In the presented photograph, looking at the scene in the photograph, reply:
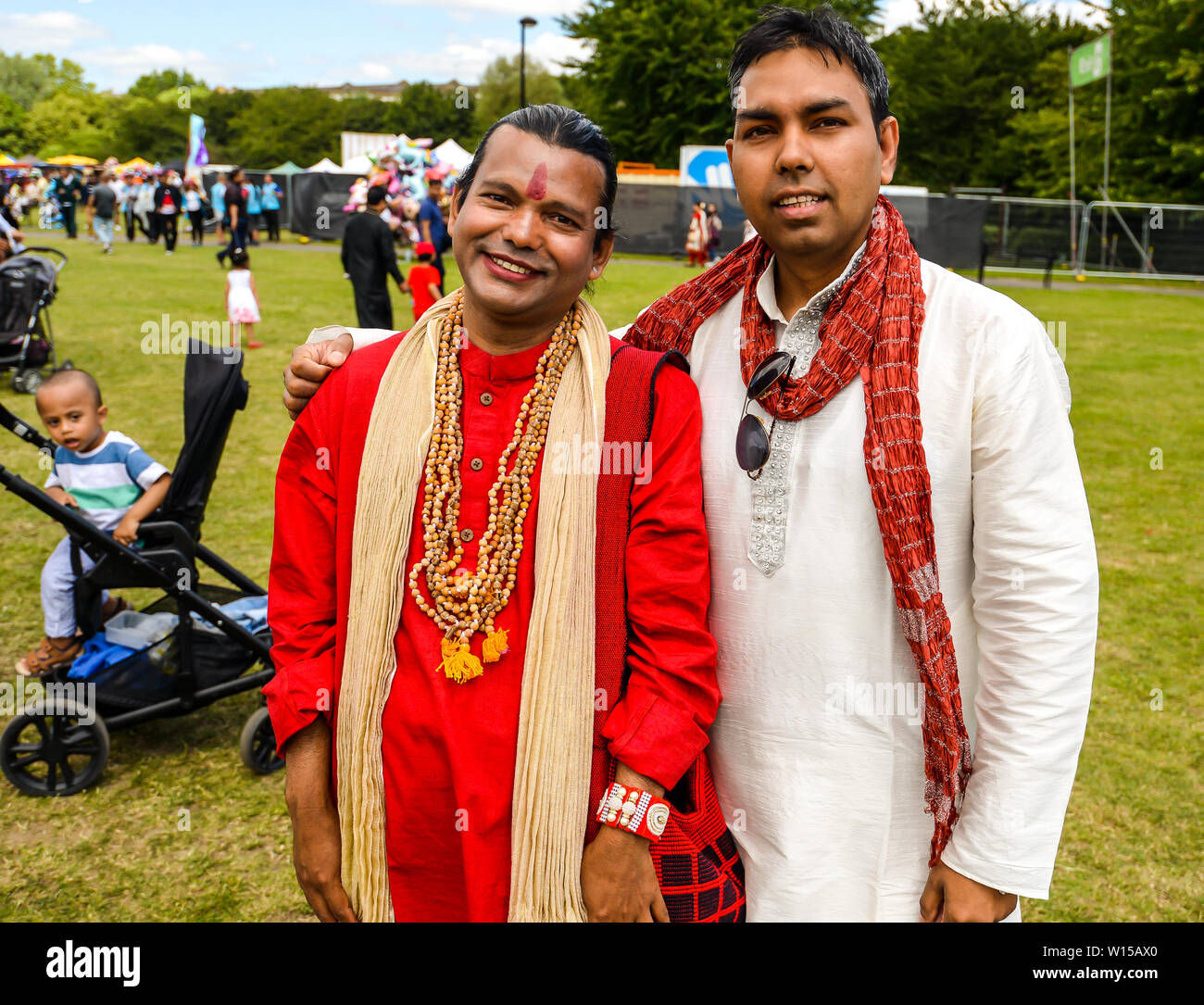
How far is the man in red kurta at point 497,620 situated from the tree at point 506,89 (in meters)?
66.3

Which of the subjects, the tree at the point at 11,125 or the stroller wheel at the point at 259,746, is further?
the tree at the point at 11,125

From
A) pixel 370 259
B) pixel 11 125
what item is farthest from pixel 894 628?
pixel 11 125

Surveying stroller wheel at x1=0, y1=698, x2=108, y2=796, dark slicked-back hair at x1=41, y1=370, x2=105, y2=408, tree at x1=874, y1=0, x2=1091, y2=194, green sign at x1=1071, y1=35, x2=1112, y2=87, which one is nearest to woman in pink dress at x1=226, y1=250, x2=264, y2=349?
dark slicked-back hair at x1=41, y1=370, x2=105, y2=408

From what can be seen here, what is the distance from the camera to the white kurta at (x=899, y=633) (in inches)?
65.3

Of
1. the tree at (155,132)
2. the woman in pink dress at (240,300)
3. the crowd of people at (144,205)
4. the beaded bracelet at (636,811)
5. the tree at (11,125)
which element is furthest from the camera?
the tree at (11,125)

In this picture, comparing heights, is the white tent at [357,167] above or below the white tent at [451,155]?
above

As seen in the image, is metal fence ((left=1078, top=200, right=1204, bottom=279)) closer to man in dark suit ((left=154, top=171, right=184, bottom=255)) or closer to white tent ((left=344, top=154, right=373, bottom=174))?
white tent ((left=344, top=154, right=373, bottom=174))

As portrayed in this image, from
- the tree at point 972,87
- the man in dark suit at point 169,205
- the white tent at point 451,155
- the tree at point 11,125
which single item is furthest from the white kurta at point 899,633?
the tree at point 11,125

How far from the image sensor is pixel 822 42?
1717 mm

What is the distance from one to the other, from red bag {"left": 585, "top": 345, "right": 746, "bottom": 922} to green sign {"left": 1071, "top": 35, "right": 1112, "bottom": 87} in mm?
26355

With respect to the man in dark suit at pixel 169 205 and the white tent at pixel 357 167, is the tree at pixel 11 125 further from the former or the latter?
the man in dark suit at pixel 169 205

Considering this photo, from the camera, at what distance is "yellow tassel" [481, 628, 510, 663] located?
5.71ft
